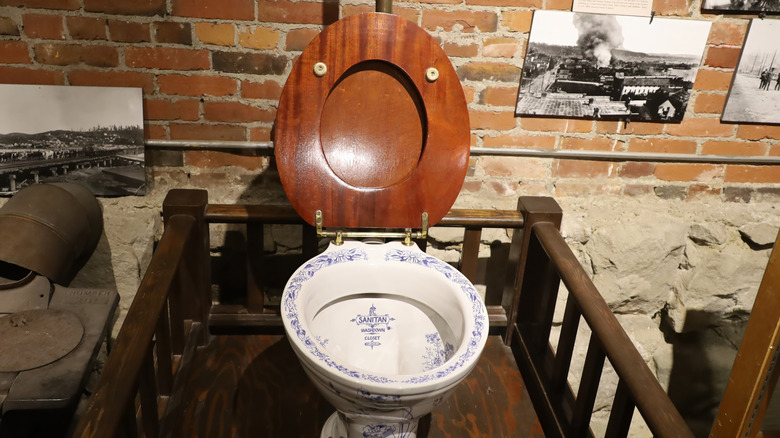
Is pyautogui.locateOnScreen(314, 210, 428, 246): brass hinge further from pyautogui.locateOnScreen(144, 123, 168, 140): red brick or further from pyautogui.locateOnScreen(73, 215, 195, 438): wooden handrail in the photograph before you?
pyautogui.locateOnScreen(144, 123, 168, 140): red brick

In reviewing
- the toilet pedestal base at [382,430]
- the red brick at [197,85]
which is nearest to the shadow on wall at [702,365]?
the toilet pedestal base at [382,430]

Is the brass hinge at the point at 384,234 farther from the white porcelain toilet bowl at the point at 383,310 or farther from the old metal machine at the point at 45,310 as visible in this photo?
the old metal machine at the point at 45,310

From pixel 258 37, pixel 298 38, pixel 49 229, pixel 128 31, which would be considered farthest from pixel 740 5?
pixel 49 229

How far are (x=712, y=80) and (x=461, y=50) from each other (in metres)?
0.72

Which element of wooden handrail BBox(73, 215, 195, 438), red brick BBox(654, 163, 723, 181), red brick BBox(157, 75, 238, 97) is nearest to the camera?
wooden handrail BBox(73, 215, 195, 438)

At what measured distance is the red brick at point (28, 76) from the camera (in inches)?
55.2

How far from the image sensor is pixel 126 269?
154 centimetres

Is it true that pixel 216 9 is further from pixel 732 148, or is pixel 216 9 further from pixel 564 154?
pixel 732 148

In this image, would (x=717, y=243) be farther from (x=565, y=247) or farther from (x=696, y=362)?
(x=565, y=247)

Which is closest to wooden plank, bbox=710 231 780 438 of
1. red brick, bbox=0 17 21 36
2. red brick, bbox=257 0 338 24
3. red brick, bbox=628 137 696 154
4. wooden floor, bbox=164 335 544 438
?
wooden floor, bbox=164 335 544 438

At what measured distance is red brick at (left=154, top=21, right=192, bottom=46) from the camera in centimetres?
140

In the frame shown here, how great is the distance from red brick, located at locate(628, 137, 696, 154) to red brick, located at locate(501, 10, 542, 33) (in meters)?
0.47

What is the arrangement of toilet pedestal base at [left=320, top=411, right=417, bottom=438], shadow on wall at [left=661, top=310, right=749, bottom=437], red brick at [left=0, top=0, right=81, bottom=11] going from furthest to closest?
shadow on wall at [left=661, top=310, right=749, bottom=437] < red brick at [left=0, top=0, right=81, bottom=11] < toilet pedestal base at [left=320, top=411, right=417, bottom=438]

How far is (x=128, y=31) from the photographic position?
1.39 metres
